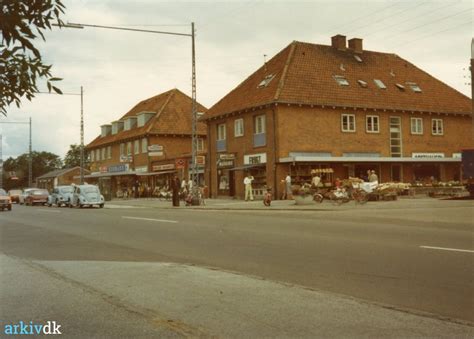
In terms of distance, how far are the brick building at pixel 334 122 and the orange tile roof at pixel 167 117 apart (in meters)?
12.9

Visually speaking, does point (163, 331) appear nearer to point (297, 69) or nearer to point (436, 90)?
point (297, 69)

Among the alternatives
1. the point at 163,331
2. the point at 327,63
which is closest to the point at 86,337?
the point at 163,331

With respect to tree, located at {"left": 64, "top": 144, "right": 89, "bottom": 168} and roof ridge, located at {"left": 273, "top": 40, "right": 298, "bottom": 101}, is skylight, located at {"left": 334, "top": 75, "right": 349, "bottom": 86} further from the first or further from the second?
tree, located at {"left": 64, "top": 144, "right": 89, "bottom": 168}

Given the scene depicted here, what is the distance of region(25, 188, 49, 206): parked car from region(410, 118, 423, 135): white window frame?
2998 cm

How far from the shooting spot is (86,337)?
518 cm

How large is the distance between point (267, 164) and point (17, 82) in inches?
1317

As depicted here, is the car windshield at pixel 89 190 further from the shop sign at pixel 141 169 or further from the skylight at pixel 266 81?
the shop sign at pixel 141 169

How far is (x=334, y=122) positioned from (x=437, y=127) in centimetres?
1041

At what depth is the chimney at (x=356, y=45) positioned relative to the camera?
46.9m

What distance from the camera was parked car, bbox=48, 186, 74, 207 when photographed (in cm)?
4003

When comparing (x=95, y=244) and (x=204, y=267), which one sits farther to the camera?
(x=95, y=244)

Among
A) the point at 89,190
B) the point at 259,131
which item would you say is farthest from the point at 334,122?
the point at 89,190

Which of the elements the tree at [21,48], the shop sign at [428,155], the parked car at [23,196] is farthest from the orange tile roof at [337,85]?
the tree at [21,48]

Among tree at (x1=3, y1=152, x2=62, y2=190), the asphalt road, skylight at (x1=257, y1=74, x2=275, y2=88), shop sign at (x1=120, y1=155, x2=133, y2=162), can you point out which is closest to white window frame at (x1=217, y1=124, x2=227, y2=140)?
skylight at (x1=257, y1=74, x2=275, y2=88)
